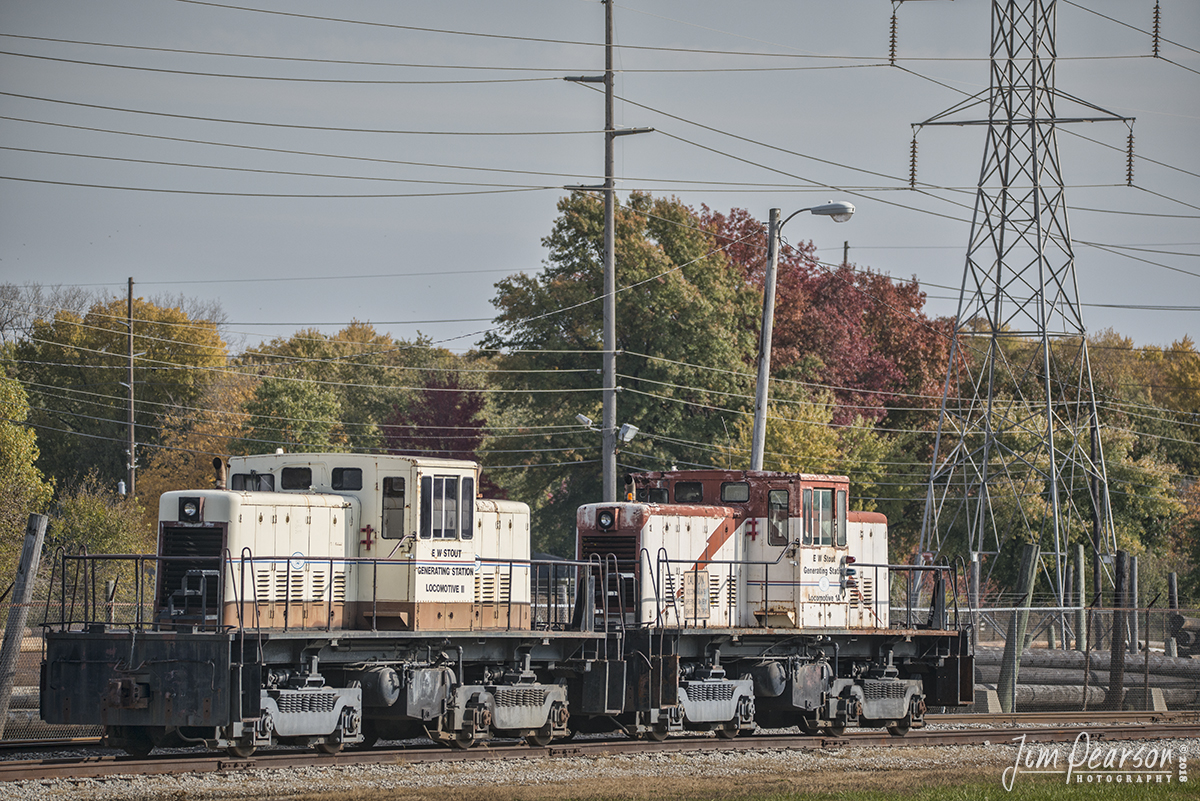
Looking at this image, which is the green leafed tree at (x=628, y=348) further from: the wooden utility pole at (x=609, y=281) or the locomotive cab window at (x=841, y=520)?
the locomotive cab window at (x=841, y=520)

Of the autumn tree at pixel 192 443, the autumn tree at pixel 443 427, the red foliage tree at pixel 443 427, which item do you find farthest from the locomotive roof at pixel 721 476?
the autumn tree at pixel 192 443

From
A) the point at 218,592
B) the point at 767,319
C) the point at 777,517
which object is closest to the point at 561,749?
the point at 218,592

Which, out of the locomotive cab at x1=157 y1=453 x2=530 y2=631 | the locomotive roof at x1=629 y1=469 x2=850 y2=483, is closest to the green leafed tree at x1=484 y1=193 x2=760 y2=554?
the locomotive roof at x1=629 y1=469 x2=850 y2=483

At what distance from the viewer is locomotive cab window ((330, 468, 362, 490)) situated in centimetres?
1927

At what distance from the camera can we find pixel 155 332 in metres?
74.2

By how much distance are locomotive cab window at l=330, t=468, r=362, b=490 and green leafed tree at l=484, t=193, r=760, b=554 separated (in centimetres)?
3165

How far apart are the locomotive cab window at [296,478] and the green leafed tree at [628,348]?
3174 centimetres

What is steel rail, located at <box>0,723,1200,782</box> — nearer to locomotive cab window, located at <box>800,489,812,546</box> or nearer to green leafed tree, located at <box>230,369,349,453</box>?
locomotive cab window, located at <box>800,489,812,546</box>

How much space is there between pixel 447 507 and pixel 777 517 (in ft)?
19.1

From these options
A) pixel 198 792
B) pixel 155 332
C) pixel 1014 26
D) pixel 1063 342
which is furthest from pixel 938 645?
pixel 1063 342

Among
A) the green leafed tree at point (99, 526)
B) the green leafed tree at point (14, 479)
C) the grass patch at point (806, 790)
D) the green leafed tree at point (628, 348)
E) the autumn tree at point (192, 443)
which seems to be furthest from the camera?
the autumn tree at point (192, 443)

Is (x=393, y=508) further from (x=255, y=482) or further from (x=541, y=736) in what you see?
(x=541, y=736)

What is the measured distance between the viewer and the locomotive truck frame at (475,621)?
1717 centimetres

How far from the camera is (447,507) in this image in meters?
19.5
